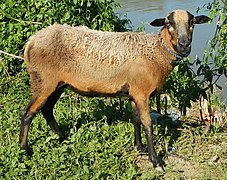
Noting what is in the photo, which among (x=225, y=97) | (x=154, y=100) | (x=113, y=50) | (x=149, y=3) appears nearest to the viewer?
(x=113, y=50)

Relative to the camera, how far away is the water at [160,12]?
10.3 metres

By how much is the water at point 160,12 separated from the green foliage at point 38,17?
107 inches

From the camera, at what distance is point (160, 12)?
13.6 m

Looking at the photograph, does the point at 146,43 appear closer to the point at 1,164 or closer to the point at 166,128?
the point at 166,128

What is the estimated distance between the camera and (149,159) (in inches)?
215

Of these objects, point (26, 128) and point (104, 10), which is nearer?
point (26, 128)

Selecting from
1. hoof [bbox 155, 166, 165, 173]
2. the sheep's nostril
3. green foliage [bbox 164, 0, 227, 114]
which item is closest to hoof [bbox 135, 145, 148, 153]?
hoof [bbox 155, 166, 165, 173]

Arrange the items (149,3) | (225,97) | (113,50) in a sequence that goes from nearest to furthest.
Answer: (113,50) → (225,97) → (149,3)

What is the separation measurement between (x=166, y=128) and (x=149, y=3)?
9980mm

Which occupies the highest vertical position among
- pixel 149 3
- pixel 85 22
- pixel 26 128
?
pixel 85 22

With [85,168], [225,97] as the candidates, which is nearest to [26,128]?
[85,168]

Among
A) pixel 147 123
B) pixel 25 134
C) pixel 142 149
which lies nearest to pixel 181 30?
pixel 147 123

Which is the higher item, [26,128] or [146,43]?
[146,43]

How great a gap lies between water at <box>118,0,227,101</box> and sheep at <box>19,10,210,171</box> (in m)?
4.34
